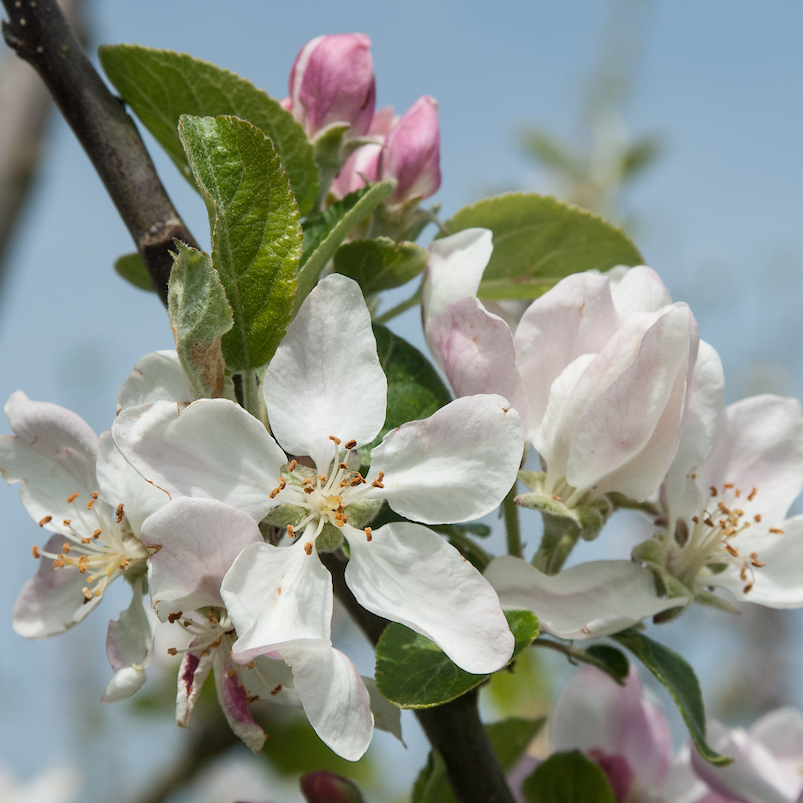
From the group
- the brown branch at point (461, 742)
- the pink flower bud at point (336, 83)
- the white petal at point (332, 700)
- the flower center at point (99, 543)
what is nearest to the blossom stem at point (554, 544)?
the brown branch at point (461, 742)

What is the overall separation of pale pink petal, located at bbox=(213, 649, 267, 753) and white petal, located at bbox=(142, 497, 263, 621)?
77 mm

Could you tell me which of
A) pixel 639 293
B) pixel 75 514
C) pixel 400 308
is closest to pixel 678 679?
pixel 639 293

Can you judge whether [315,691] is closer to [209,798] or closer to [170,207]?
[170,207]

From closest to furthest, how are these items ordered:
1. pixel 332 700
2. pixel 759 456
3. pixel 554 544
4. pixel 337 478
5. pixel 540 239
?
pixel 332 700, pixel 337 478, pixel 554 544, pixel 759 456, pixel 540 239

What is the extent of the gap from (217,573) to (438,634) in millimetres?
167

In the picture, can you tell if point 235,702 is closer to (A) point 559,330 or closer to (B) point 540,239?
(A) point 559,330

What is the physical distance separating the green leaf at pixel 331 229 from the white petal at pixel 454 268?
81mm

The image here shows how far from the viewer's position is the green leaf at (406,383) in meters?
0.81

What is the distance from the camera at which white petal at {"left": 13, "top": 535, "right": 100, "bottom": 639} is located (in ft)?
2.82

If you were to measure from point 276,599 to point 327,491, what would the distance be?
4.5 inches

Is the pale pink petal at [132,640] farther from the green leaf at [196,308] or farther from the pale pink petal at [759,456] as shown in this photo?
the pale pink petal at [759,456]

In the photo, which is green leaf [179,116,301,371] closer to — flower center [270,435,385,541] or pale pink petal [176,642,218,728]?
flower center [270,435,385,541]

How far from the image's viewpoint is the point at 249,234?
0.71 meters

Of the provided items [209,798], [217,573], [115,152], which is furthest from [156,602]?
→ [209,798]
